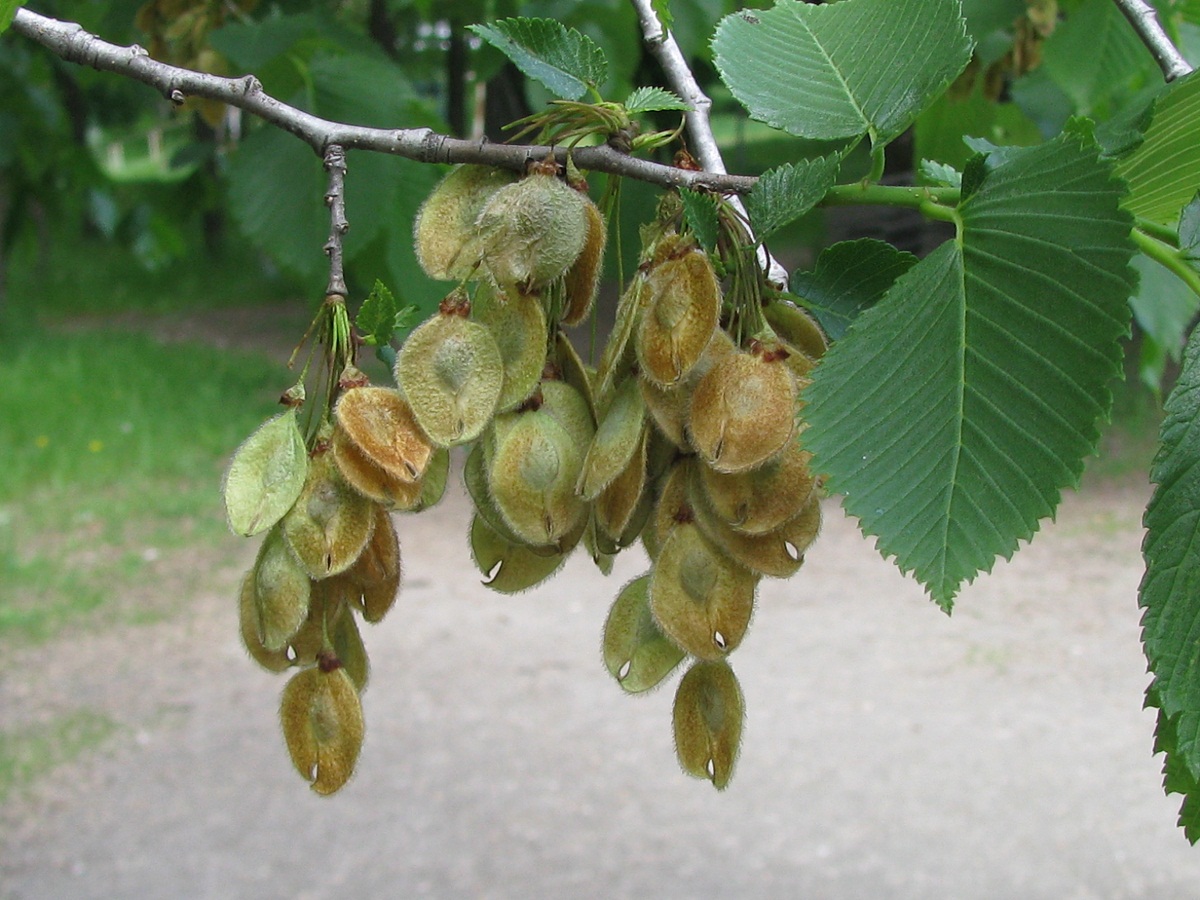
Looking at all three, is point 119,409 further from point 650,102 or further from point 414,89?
point 650,102

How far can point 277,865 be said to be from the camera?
2811 mm

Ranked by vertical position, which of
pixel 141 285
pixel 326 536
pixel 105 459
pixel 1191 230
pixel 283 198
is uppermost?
pixel 1191 230

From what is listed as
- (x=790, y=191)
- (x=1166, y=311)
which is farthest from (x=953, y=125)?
(x=790, y=191)

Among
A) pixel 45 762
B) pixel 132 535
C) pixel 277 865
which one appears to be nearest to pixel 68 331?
pixel 132 535

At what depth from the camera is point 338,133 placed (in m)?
0.71

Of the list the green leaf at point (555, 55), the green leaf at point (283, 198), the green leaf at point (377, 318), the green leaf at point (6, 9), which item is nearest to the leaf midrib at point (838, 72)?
the green leaf at point (555, 55)

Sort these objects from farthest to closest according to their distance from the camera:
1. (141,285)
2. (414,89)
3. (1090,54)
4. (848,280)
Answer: (141,285)
(414,89)
(1090,54)
(848,280)

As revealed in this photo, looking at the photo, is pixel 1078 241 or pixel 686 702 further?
pixel 686 702

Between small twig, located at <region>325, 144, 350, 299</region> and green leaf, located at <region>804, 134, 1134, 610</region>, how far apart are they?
0.27 metres

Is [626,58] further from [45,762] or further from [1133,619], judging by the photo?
[1133,619]

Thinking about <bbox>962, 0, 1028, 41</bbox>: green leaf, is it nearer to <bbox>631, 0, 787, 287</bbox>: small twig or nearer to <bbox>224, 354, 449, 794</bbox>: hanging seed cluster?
<bbox>631, 0, 787, 287</bbox>: small twig

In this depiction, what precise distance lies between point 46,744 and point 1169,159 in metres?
3.27

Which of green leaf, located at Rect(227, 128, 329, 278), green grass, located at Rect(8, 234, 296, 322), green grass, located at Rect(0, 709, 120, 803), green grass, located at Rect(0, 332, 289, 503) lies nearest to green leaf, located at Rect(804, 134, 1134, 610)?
green leaf, located at Rect(227, 128, 329, 278)

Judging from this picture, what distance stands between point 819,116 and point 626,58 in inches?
47.6
